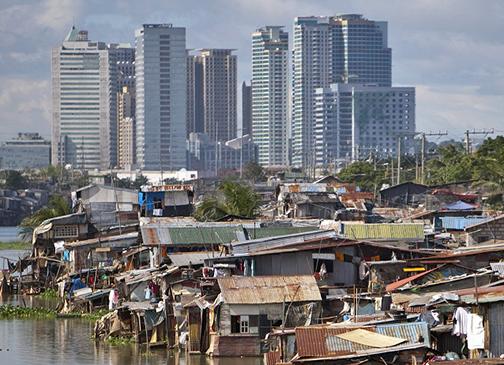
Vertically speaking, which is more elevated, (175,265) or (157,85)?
(157,85)

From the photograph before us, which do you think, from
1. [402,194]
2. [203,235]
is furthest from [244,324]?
[402,194]

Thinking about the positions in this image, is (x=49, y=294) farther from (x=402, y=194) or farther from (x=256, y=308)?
(x=402, y=194)

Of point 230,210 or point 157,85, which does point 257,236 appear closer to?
point 230,210

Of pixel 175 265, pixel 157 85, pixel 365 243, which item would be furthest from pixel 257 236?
pixel 157 85

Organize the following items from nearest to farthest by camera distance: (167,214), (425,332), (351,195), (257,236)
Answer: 1. (425,332)
2. (257,236)
3. (167,214)
4. (351,195)

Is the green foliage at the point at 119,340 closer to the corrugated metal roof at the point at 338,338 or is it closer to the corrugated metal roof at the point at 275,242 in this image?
the corrugated metal roof at the point at 275,242

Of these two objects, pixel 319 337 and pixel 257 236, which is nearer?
pixel 319 337

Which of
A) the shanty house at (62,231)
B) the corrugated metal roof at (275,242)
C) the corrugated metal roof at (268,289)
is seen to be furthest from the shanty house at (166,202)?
→ the corrugated metal roof at (268,289)
